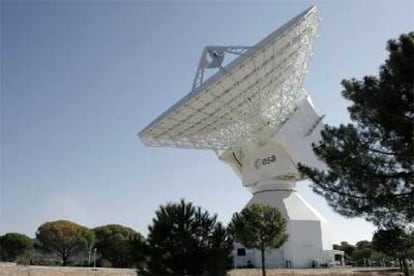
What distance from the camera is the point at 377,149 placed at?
13688 millimetres

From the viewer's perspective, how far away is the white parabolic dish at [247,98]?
3247 centimetres

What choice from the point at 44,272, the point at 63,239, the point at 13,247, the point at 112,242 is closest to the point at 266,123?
the point at 44,272

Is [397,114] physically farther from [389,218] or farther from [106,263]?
[106,263]

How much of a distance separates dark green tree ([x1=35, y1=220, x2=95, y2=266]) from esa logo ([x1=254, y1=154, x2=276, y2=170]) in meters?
33.1

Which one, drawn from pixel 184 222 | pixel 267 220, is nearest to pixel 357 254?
pixel 267 220

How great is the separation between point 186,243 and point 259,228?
1481 centimetres

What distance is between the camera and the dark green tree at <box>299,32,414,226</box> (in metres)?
12.5

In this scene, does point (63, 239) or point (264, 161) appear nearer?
point (264, 161)

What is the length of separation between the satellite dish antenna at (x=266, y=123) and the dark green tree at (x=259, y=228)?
30.9 ft

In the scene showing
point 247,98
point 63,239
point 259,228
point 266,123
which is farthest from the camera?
point 63,239

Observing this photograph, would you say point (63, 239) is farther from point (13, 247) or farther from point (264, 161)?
point (264, 161)

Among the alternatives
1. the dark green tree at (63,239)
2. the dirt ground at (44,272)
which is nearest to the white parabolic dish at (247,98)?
the dirt ground at (44,272)

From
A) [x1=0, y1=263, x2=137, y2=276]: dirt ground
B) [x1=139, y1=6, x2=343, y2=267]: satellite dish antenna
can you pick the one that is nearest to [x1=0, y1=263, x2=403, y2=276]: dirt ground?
[x1=0, y1=263, x2=137, y2=276]: dirt ground

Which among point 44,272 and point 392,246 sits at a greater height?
point 392,246
